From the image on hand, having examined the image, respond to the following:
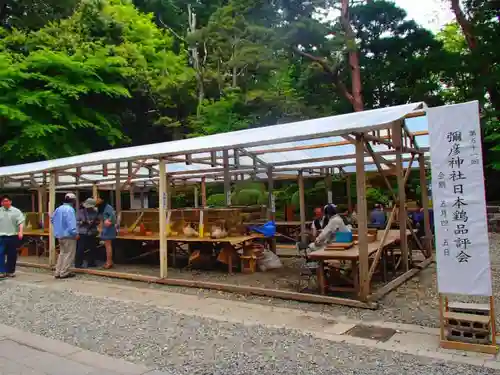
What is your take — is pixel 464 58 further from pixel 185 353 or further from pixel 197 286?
pixel 185 353

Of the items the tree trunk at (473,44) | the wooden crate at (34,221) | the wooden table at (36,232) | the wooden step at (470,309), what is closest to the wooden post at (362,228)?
the wooden step at (470,309)

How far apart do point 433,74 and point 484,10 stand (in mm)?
2632

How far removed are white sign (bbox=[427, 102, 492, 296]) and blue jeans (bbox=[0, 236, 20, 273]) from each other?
8189 millimetres

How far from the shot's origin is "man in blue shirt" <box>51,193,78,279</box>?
339 inches

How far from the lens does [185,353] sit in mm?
4363

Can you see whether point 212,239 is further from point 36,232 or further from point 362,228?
point 36,232

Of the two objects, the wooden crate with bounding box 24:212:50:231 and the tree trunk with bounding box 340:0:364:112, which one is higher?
the tree trunk with bounding box 340:0:364:112

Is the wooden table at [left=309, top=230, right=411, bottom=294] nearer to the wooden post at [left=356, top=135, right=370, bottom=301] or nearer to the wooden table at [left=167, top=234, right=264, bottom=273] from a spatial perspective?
the wooden post at [left=356, top=135, right=370, bottom=301]

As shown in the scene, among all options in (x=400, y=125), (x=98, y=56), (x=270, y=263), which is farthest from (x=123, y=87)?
(x=400, y=125)

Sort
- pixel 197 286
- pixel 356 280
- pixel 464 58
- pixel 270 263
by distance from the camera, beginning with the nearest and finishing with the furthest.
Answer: pixel 356 280 → pixel 197 286 → pixel 270 263 → pixel 464 58

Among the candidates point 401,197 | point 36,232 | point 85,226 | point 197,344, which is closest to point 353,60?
point 401,197

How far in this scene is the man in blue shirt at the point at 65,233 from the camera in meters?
8.62

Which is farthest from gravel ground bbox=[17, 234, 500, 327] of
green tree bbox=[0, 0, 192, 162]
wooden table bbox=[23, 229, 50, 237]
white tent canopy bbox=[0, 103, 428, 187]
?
green tree bbox=[0, 0, 192, 162]

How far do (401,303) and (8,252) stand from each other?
7.71 meters
